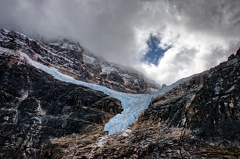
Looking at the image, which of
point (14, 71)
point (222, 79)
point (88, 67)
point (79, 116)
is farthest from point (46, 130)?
point (88, 67)

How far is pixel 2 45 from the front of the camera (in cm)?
6569

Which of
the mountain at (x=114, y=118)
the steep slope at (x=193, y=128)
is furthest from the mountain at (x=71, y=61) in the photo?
the steep slope at (x=193, y=128)

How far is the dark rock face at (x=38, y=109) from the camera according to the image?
3759 cm

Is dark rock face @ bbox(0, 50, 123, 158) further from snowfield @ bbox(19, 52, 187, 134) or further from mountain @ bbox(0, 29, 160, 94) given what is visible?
mountain @ bbox(0, 29, 160, 94)

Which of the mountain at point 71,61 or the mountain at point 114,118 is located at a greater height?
the mountain at point 71,61

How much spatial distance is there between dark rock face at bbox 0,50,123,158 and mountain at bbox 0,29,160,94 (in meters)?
15.4

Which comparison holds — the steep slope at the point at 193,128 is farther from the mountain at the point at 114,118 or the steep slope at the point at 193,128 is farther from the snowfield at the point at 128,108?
the snowfield at the point at 128,108

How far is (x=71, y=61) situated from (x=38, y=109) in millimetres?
47282

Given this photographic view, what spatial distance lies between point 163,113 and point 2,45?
49521mm

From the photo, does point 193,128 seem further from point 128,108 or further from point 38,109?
point 38,109

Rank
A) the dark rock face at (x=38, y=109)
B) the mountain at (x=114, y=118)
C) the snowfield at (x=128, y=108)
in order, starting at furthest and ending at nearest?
the snowfield at (x=128, y=108)
the dark rock face at (x=38, y=109)
the mountain at (x=114, y=118)

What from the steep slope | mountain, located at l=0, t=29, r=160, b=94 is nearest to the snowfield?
the steep slope

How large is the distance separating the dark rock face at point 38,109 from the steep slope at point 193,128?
8.57 meters

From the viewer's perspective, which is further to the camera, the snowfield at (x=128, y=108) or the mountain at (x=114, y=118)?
the snowfield at (x=128, y=108)
